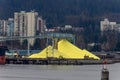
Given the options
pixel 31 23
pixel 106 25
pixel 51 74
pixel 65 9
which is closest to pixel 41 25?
pixel 31 23

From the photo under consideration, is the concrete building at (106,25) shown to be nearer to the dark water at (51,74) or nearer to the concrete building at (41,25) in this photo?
the concrete building at (41,25)

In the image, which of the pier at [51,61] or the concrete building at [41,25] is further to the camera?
the concrete building at [41,25]

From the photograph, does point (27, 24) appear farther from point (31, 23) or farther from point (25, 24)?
point (31, 23)

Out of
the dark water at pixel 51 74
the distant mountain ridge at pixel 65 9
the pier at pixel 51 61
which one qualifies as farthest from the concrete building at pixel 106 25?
the dark water at pixel 51 74

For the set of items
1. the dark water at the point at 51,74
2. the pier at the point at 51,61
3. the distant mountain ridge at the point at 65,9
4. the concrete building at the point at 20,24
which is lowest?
the dark water at the point at 51,74

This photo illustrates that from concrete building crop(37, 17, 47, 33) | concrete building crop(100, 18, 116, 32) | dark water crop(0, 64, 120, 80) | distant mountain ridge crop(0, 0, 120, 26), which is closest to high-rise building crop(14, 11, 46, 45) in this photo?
concrete building crop(37, 17, 47, 33)

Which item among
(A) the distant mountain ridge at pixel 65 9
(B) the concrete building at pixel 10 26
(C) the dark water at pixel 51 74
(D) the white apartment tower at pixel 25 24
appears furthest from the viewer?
(A) the distant mountain ridge at pixel 65 9

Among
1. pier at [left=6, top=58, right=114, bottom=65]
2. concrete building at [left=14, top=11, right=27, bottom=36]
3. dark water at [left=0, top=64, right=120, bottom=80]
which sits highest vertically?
concrete building at [left=14, top=11, right=27, bottom=36]

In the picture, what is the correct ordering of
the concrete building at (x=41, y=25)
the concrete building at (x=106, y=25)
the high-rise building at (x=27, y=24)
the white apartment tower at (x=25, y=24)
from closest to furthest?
1. the white apartment tower at (x=25, y=24)
2. the high-rise building at (x=27, y=24)
3. the concrete building at (x=41, y=25)
4. the concrete building at (x=106, y=25)

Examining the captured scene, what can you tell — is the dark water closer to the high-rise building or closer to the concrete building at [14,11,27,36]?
the concrete building at [14,11,27,36]

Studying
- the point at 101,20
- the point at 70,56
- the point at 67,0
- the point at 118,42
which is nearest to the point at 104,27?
the point at 101,20

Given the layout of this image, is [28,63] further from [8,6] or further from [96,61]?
[8,6]
